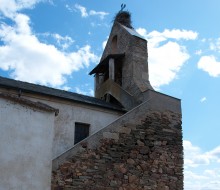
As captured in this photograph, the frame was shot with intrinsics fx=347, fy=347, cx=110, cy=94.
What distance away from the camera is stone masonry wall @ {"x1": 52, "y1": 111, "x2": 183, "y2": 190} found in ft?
30.4

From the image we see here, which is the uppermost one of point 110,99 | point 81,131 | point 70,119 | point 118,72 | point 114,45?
point 114,45

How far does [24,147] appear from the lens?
8.28m

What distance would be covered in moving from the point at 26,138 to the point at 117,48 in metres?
8.05

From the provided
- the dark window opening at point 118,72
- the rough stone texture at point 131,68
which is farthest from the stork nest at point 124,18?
the dark window opening at point 118,72

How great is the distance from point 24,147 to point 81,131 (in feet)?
11.3

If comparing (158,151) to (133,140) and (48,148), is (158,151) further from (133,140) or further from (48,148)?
(48,148)

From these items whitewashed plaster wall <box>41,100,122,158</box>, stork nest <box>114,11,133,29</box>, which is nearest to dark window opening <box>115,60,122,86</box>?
stork nest <box>114,11,133,29</box>

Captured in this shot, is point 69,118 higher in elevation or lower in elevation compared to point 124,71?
lower

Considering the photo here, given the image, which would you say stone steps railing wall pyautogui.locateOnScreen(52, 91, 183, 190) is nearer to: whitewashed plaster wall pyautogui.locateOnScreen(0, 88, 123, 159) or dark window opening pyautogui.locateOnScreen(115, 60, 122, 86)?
whitewashed plaster wall pyautogui.locateOnScreen(0, 88, 123, 159)

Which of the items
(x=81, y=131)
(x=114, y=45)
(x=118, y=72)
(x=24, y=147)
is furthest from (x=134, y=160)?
(x=114, y=45)

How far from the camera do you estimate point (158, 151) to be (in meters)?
11.4

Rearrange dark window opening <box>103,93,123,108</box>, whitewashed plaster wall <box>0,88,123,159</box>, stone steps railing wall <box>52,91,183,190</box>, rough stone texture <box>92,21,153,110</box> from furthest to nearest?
dark window opening <box>103,93,123,108</box> → rough stone texture <box>92,21,153,110</box> → whitewashed plaster wall <box>0,88,123,159</box> → stone steps railing wall <box>52,91,183,190</box>

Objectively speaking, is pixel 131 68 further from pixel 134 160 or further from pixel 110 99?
pixel 134 160

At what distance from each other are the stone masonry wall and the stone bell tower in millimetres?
1385
